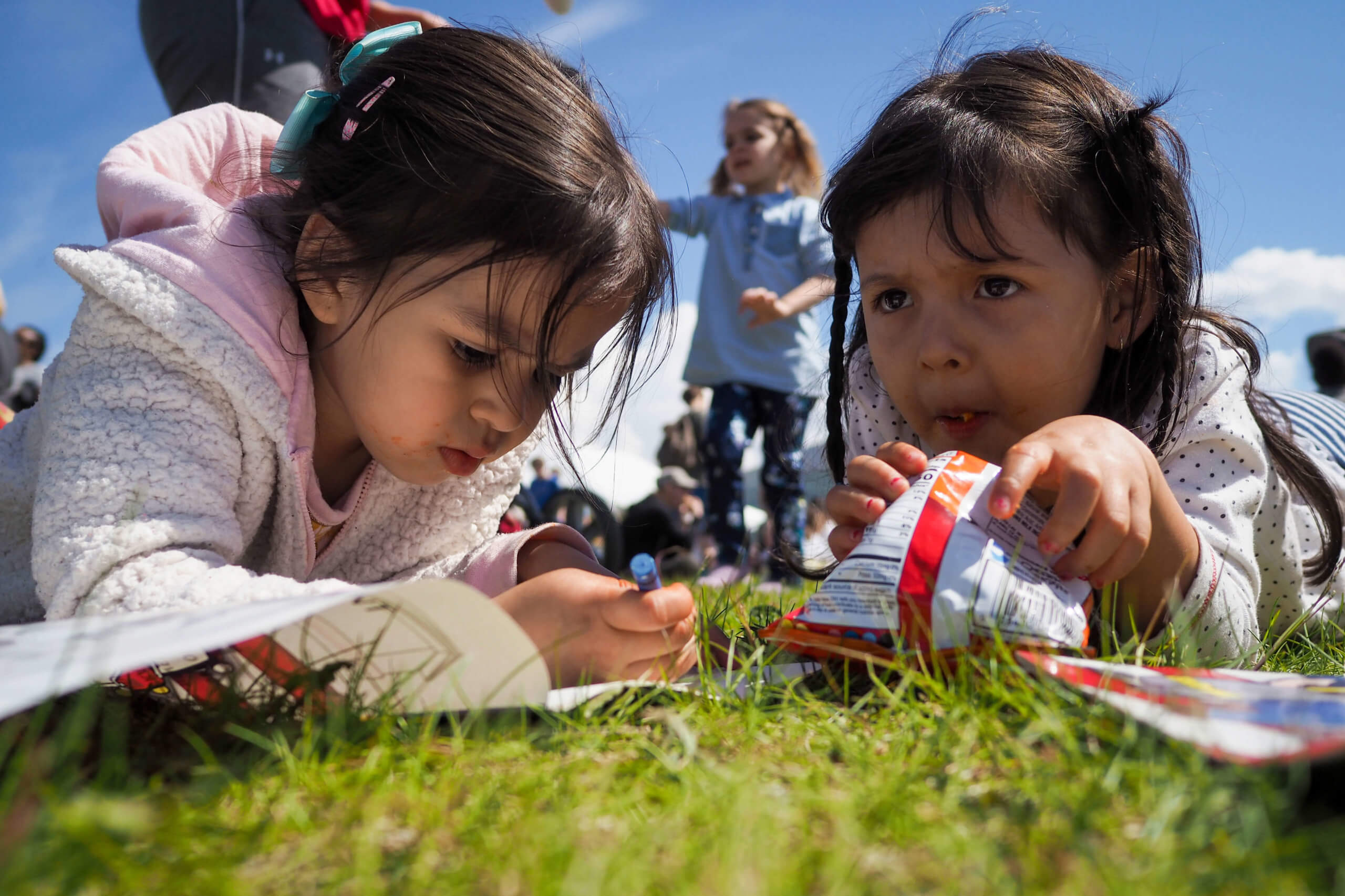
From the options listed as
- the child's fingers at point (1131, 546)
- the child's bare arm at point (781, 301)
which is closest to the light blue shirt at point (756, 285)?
the child's bare arm at point (781, 301)

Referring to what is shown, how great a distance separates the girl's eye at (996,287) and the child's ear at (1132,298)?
9.7 inches

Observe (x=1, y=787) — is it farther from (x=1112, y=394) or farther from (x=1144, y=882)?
(x=1112, y=394)

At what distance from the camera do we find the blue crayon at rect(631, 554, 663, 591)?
4.13 ft

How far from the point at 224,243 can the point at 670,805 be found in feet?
4.29

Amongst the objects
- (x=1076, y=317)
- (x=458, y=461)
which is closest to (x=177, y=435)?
(x=458, y=461)

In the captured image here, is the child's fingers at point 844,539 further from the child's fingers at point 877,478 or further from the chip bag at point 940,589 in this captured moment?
the chip bag at point 940,589

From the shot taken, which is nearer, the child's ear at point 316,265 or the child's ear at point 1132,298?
the child's ear at point 316,265

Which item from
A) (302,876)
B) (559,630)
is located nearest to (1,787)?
(302,876)

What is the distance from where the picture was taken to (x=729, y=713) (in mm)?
1099

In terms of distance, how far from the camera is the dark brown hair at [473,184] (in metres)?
1.63

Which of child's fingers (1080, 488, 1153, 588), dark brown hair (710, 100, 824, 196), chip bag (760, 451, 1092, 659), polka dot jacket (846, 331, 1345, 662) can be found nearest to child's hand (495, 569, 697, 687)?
chip bag (760, 451, 1092, 659)

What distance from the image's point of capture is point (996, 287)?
5.73ft

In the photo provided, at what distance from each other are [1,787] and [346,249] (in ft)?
3.69

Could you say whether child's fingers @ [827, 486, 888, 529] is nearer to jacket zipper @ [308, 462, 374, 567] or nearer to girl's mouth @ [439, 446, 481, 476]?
girl's mouth @ [439, 446, 481, 476]
